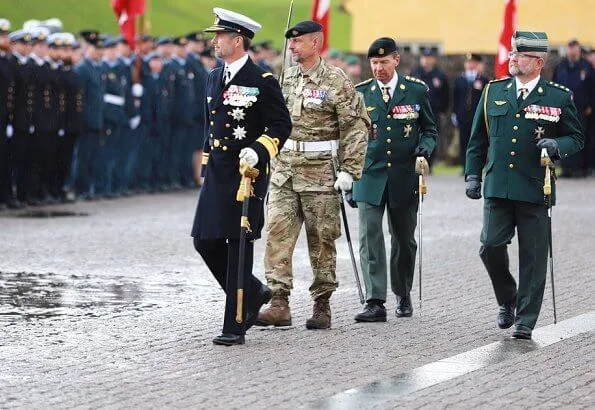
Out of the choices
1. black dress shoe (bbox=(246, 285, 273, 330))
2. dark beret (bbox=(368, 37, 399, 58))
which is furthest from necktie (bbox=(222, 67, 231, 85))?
dark beret (bbox=(368, 37, 399, 58))

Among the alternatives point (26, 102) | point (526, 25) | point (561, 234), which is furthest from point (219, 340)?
point (526, 25)

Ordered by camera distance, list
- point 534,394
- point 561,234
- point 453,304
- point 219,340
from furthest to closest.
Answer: point 561,234 < point 453,304 < point 219,340 < point 534,394

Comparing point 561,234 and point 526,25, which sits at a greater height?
point 526,25

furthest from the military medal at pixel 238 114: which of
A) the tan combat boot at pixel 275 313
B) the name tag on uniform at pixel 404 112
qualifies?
the name tag on uniform at pixel 404 112

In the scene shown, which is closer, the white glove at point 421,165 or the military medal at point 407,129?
the white glove at point 421,165

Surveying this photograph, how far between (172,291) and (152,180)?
11.6 meters

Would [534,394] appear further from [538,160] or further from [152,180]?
[152,180]

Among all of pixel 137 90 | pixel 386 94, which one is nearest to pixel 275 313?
pixel 386 94

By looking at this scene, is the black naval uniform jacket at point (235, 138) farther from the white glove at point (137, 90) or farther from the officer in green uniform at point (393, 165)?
the white glove at point (137, 90)

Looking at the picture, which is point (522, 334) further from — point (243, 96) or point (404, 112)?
point (243, 96)

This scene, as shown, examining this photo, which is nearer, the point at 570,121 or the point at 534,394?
the point at 534,394

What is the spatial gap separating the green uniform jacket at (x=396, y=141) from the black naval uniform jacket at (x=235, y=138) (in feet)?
4.67

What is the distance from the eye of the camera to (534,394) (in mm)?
8109

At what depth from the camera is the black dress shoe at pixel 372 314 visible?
35.1 feet
